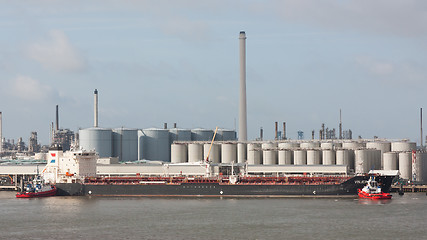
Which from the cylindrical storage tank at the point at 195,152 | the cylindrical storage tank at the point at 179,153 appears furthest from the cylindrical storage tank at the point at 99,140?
the cylindrical storage tank at the point at 195,152

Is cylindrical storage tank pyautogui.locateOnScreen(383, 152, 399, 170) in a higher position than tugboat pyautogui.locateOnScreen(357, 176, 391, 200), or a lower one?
higher

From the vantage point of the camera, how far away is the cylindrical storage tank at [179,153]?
12875 cm

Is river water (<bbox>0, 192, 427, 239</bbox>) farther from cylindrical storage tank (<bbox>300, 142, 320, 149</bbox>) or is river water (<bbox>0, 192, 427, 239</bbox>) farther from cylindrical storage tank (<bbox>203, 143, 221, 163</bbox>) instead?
cylindrical storage tank (<bbox>203, 143, 221, 163</bbox>)

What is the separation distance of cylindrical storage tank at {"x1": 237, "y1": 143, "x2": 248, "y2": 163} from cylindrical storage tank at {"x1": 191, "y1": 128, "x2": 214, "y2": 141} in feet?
75.1

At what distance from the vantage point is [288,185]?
8006 centimetres

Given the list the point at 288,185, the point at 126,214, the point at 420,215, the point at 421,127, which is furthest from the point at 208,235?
the point at 421,127

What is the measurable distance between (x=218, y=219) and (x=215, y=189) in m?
21.8

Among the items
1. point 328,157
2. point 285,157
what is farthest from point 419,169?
point 285,157

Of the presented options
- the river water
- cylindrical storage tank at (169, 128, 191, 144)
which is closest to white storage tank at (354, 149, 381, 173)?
the river water

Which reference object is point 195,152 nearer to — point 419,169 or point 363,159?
point 363,159

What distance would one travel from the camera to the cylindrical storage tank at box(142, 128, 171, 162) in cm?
14075

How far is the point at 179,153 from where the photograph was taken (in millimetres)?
129000

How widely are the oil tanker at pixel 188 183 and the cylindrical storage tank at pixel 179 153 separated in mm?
38317

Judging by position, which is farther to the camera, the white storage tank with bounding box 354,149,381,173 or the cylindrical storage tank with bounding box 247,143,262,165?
the cylindrical storage tank with bounding box 247,143,262,165
